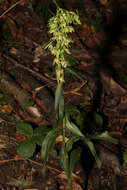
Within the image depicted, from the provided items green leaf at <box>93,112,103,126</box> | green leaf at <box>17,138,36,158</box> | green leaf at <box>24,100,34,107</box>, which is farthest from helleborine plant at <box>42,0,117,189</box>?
green leaf at <box>24,100,34,107</box>

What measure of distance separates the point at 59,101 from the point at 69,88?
5.71 feet

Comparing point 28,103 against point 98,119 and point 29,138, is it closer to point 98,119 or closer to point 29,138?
point 29,138

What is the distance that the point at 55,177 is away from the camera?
2.54 m

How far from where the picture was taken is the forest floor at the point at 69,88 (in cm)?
257

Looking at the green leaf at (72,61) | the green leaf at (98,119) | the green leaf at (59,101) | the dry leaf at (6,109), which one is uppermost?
the green leaf at (72,61)

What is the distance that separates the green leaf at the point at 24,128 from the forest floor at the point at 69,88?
0.15 meters

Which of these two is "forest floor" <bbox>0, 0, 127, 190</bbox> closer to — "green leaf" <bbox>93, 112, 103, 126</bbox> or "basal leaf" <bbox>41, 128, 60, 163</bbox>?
"green leaf" <bbox>93, 112, 103, 126</bbox>

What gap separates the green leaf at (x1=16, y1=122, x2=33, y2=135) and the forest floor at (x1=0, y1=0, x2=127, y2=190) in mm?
154

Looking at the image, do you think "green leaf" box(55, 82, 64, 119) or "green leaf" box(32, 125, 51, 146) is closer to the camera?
"green leaf" box(55, 82, 64, 119)

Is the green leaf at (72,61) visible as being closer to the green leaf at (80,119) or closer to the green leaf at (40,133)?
the green leaf at (80,119)

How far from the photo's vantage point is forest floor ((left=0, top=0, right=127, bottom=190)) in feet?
8.44

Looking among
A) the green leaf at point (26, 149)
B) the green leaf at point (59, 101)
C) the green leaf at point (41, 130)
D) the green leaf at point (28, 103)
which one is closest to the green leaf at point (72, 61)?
the green leaf at point (28, 103)

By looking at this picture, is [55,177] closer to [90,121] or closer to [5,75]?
[90,121]

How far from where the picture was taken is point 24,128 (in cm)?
279
